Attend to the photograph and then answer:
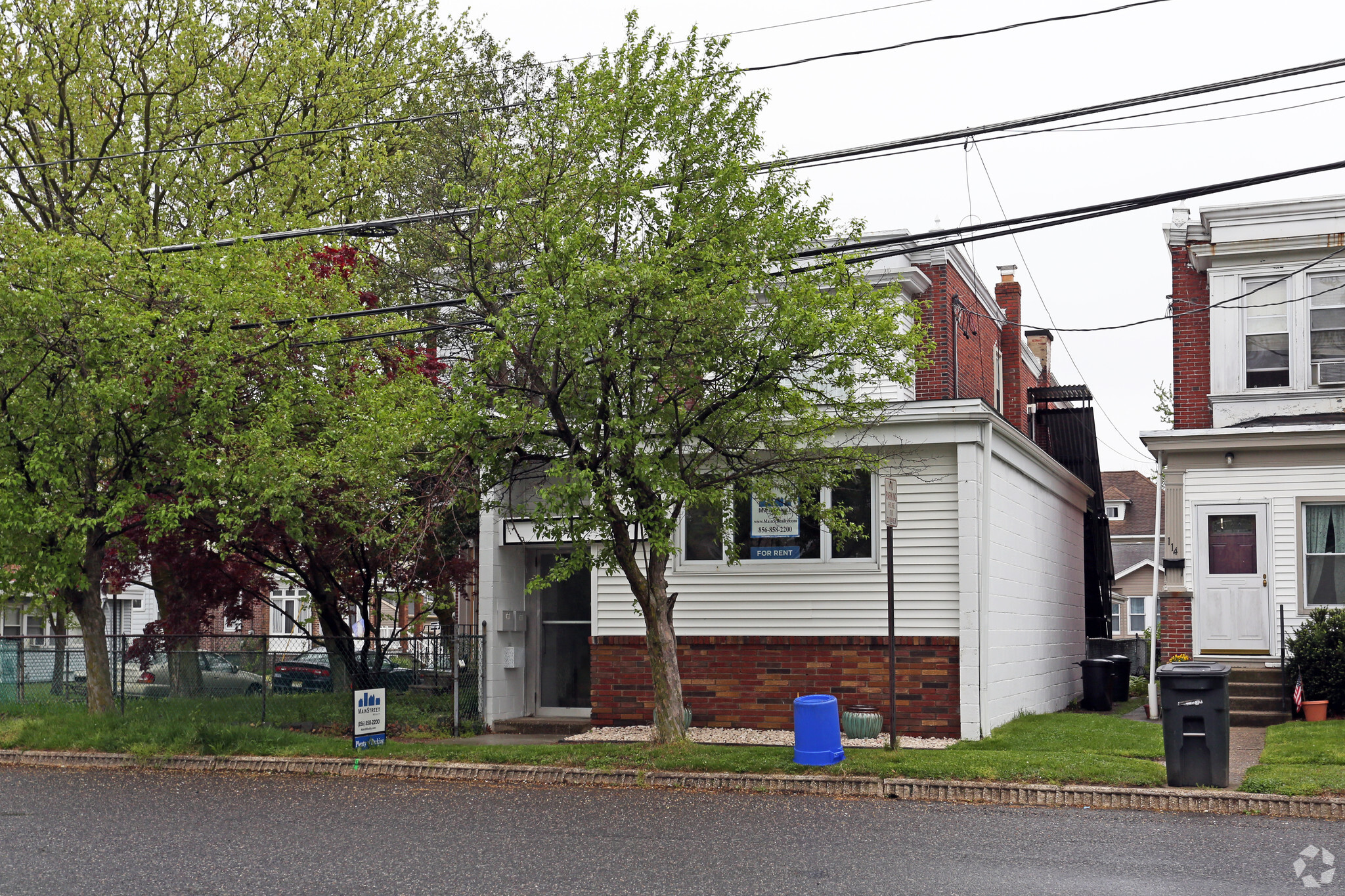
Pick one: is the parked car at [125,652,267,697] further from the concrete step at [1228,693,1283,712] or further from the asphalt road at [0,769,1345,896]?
the concrete step at [1228,693,1283,712]

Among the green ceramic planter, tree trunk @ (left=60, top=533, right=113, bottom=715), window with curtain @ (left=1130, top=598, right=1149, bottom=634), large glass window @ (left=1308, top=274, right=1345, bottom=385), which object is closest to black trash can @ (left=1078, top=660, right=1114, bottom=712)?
large glass window @ (left=1308, top=274, right=1345, bottom=385)

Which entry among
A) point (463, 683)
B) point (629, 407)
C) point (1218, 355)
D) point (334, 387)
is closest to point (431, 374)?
point (334, 387)

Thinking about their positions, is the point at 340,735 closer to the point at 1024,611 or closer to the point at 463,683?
the point at 463,683

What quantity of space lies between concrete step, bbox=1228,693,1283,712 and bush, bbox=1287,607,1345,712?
1.56 feet

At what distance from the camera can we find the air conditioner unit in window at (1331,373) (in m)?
19.4

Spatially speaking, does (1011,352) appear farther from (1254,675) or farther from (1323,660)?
(1323,660)

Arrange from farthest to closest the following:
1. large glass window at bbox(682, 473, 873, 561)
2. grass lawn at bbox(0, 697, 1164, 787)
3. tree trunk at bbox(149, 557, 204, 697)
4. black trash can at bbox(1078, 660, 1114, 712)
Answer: black trash can at bbox(1078, 660, 1114, 712) < tree trunk at bbox(149, 557, 204, 697) < large glass window at bbox(682, 473, 873, 561) < grass lawn at bbox(0, 697, 1164, 787)

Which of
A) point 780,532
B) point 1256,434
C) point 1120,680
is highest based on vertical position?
point 1256,434

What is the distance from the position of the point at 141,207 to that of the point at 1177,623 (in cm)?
1745

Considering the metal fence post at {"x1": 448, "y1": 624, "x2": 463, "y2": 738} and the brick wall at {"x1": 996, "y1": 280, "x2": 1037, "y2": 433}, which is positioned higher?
the brick wall at {"x1": 996, "y1": 280, "x2": 1037, "y2": 433}

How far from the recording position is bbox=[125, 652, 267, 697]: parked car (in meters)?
18.0

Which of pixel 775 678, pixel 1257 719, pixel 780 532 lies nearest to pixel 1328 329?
pixel 1257 719

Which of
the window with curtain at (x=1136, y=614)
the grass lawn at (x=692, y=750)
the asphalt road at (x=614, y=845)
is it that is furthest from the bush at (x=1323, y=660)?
the window with curtain at (x=1136, y=614)

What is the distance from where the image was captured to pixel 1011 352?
87.7 feet
